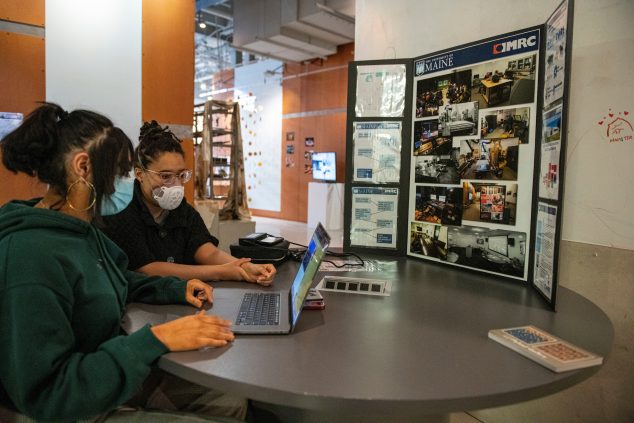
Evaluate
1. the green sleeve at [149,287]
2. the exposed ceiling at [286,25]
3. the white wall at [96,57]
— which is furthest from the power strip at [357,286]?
the exposed ceiling at [286,25]

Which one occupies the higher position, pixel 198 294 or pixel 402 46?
pixel 402 46

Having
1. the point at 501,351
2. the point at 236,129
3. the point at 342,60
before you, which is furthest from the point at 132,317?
the point at 342,60

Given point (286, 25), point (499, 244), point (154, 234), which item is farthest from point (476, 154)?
point (286, 25)

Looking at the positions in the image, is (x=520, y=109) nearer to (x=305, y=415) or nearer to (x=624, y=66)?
(x=624, y=66)

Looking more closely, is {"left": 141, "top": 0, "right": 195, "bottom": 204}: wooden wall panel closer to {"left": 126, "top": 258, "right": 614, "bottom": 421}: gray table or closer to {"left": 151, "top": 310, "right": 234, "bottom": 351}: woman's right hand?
{"left": 126, "top": 258, "right": 614, "bottom": 421}: gray table

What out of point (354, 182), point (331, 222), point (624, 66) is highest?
point (624, 66)

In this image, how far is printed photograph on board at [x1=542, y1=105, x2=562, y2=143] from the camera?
148 cm

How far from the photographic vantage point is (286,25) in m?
7.67

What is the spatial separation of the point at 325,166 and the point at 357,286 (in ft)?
25.7

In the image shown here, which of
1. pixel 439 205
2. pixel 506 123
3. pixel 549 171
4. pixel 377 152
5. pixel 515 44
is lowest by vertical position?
pixel 439 205

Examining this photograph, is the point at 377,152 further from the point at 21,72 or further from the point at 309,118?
the point at 309,118

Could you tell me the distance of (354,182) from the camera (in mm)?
2445

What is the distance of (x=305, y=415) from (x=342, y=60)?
29.4 ft

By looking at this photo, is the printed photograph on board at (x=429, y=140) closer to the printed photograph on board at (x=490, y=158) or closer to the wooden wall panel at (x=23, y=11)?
the printed photograph on board at (x=490, y=158)
